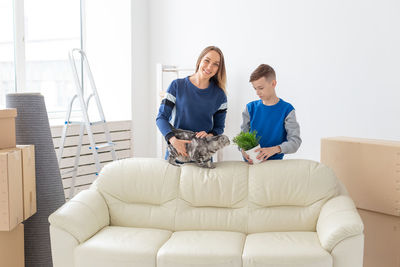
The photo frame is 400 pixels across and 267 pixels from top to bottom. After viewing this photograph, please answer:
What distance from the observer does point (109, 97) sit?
4945mm

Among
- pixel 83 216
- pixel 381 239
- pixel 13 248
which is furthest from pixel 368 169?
pixel 13 248

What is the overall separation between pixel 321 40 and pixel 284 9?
0.44 m

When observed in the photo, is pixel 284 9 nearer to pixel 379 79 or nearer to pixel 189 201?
pixel 379 79

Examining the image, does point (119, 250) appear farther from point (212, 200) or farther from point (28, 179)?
point (28, 179)

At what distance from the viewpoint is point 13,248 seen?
2727 mm

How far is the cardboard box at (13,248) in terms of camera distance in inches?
105

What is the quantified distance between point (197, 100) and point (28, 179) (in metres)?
1.11

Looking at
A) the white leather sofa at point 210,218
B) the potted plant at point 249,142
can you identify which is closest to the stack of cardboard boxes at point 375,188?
the white leather sofa at point 210,218

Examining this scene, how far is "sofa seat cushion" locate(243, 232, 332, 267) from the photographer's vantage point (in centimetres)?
229

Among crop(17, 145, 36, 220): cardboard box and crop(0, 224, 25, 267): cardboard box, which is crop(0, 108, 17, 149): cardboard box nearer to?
crop(17, 145, 36, 220): cardboard box

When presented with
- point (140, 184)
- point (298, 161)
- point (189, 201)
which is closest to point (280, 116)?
point (298, 161)

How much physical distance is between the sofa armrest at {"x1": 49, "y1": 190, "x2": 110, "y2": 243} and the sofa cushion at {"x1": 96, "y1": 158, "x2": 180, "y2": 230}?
0.24ft

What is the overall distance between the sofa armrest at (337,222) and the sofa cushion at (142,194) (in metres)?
0.87

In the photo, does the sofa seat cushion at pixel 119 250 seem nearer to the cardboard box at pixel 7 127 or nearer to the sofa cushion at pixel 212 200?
the sofa cushion at pixel 212 200
